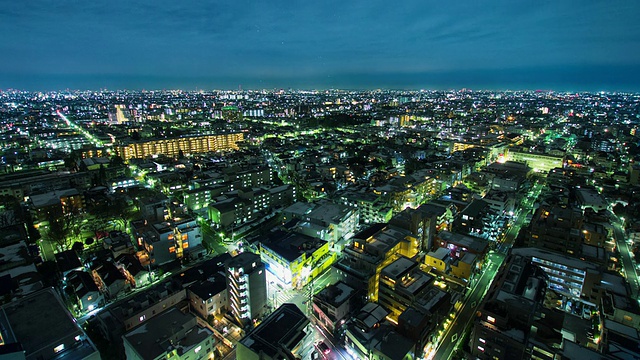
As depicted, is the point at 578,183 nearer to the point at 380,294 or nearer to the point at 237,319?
the point at 380,294

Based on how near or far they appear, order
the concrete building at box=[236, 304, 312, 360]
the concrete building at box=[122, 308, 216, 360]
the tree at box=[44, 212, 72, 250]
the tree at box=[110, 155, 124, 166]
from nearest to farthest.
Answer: the concrete building at box=[236, 304, 312, 360] < the concrete building at box=[122, 308, 216, 360] < the tree at box=[44, 212, 72, 250] < the tree at box=[110, 155, 124, 166]

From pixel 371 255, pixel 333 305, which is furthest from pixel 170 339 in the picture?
pixel 371 255

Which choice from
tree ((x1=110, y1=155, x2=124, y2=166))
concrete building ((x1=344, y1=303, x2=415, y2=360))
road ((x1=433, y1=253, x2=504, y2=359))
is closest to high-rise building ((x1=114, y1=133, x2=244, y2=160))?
tree ((x1=110, y1=155, x2=124, y2=166))

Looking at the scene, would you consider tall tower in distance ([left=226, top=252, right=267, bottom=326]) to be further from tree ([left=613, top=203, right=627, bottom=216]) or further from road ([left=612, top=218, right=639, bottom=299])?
tree ([left=613, top=203, right=627, bottom=216])

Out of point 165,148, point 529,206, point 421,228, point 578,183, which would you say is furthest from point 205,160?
point 578,183

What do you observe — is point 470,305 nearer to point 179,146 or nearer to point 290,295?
point 290,295

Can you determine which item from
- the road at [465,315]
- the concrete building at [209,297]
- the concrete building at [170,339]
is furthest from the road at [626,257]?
the concrete building at [170,339]
